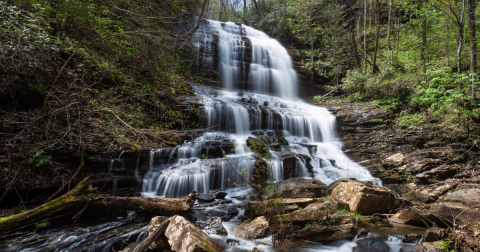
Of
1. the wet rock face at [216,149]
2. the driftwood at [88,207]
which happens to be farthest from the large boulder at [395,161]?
the driftwood at [88,207]

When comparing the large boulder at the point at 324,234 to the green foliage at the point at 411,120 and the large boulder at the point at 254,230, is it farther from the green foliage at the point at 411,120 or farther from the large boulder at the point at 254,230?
the green foliage at the point at 411,120

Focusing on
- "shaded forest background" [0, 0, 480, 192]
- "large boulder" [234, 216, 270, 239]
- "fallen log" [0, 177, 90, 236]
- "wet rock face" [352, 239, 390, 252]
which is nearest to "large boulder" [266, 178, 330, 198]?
"large boulder" [234, 216, 270, 239]

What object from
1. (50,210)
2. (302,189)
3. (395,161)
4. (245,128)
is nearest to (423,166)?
(395,161)

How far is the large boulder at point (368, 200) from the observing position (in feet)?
16.7

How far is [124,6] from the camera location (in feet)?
25.6

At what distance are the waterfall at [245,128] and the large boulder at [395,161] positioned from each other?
36.1 inches

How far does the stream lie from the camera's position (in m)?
4.23

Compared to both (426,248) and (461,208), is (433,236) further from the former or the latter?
(461,208)

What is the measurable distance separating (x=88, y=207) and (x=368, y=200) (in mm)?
6134

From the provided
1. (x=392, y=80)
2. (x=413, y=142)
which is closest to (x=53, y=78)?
(x=413, y=142)

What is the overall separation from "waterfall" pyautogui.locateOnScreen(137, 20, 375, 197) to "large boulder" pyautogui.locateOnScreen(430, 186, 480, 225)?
10.5 ft

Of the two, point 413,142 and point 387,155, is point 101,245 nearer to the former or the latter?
point 387,155

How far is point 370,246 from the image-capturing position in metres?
3.90

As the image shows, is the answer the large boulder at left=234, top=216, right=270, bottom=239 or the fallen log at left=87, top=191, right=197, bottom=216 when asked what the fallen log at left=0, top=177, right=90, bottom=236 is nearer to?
the fallen log at left=87, top=191, right=197, bottom=216
